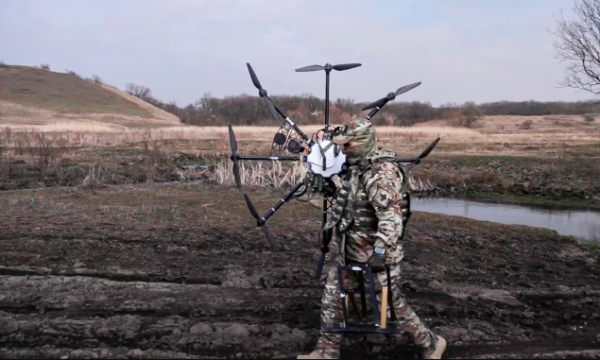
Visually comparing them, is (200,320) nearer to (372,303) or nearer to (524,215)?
(372,303)

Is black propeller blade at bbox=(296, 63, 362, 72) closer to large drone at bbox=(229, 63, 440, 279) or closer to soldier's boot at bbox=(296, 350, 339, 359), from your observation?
large drone at bbox=(229, 63, 440, 279)

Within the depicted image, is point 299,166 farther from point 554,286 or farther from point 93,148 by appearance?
point 93,148

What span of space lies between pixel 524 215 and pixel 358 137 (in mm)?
10644

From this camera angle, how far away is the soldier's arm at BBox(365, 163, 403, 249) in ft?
15.0

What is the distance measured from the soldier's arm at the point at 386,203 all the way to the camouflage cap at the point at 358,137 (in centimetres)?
26

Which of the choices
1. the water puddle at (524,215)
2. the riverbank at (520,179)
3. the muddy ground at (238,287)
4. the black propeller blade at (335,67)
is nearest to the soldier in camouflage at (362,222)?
the muddy ground at (238,287)

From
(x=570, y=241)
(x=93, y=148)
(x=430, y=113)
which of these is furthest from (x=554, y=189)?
(x=430, y=113)

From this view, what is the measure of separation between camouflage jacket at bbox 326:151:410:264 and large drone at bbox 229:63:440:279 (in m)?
0.27

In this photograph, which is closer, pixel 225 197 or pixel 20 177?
pixel 225 197

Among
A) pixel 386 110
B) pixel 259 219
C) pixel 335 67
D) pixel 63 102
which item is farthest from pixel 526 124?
pixel 63 102

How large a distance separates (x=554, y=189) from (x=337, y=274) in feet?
46.1

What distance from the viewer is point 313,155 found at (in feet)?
16.7

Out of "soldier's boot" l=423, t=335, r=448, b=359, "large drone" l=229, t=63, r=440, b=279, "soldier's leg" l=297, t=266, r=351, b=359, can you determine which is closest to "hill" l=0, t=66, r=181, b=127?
"large drone" l=229, t=63, r=440, b=279

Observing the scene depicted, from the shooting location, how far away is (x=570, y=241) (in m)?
9.91
